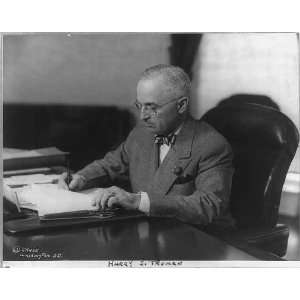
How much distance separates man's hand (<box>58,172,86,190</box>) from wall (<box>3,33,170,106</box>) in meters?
0.34

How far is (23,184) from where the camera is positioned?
197cm

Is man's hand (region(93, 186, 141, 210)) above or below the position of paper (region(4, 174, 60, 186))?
below

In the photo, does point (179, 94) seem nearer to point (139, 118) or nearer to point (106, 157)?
point (139, 118)

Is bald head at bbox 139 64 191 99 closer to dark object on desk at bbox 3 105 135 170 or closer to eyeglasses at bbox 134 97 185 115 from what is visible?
eyeglasses at bbox 134 97 185 115

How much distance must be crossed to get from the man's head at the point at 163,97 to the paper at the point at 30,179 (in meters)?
0.49

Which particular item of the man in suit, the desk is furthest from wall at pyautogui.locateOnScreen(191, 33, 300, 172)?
the desk

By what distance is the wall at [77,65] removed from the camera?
1980 millimetres

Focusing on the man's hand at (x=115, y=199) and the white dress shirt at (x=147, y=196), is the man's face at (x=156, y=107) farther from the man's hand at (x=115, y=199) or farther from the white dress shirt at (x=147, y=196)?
the man's hand at (x=115, y=199)

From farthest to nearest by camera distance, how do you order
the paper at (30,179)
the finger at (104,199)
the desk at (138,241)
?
the paper at (30,179) → the finger at (104,199) → the desk at (138,241)

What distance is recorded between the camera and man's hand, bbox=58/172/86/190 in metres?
1.92

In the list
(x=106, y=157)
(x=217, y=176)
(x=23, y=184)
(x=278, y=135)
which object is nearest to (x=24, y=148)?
(x=23, y=184)
